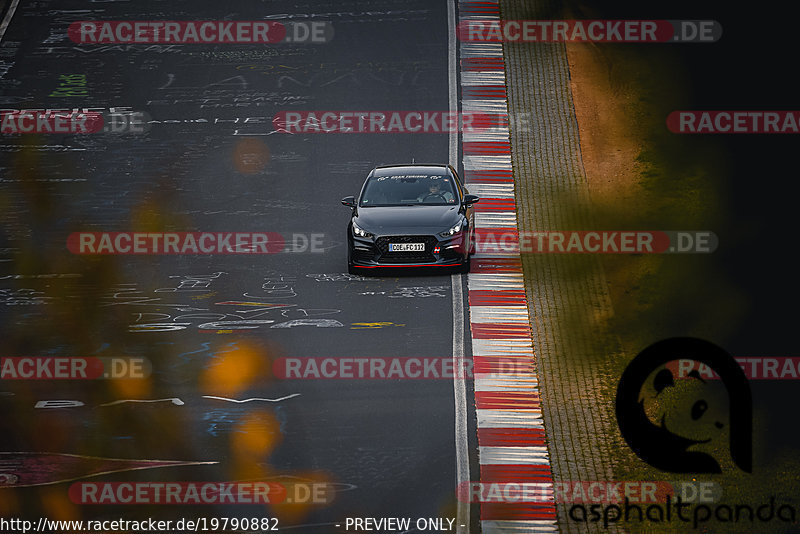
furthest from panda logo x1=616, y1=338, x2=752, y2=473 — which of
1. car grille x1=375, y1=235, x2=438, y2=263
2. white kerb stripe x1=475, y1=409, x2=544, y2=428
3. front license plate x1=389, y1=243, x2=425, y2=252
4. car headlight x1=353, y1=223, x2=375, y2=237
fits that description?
car headlight x1=353, y1=223, x2=375, y2=237

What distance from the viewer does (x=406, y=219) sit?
21188 millimetres

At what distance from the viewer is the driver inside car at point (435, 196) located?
2197 centimetres

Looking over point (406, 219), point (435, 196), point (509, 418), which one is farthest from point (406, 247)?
point (509, 418)

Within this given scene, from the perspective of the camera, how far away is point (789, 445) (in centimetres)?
1555

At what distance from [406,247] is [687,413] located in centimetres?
624

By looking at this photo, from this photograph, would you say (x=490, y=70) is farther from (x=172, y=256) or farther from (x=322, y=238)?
(x=172, y=256)

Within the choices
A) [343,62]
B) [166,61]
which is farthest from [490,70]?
[166,61]

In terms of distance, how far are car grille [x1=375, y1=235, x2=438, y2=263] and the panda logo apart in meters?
4.15

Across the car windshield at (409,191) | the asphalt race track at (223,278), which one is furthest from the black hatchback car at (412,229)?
the asphalt race track at (223,278)

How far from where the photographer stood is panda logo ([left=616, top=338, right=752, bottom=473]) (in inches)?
599

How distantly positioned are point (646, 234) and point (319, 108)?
31.7 ft

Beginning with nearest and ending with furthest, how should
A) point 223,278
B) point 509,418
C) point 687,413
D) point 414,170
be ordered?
point 687,413
point 509,418
point 223,278
point 414,170

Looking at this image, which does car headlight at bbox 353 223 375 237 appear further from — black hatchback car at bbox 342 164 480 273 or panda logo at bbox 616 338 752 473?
panda logo at bbox 616 338 752 473

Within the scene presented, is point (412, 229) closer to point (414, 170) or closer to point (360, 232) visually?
point (360, 232)
